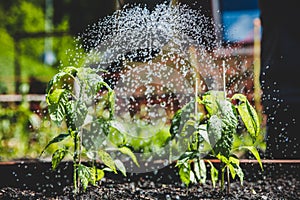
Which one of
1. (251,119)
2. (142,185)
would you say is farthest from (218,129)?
(142,185)

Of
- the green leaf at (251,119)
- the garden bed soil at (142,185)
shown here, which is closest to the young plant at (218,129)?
the green leaf at (251,119)

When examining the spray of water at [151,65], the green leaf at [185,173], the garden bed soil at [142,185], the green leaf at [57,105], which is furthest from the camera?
the spray of water at [151,65]

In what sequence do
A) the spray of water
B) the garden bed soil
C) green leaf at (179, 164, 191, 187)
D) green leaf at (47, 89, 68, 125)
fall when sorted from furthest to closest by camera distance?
1. the spray of water
2. the garden bed soil
3. green leaf at (179, 164, 191, 187)
4. green leaf at (47, 89, 68, 125)

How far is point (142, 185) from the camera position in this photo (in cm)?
237

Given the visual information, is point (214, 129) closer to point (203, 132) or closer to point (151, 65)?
point (203, 132)

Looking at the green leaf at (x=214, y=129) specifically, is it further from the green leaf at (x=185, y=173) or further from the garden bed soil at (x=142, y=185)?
the garden bed soil at (x=142, y=185)

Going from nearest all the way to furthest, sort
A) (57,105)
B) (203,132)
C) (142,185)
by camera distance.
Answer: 1. (57,105)
2. (203,132)
3. (142,185)

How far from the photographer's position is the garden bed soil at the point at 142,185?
7.00ft

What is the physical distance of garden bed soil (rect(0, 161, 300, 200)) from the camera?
7.00 ft

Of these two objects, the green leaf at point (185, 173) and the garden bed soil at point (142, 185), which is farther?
the garden bed soil at point (142, 185)

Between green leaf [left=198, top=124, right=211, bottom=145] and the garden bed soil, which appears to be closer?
green leaf [left=198, top=124, right=211, bottom=145]

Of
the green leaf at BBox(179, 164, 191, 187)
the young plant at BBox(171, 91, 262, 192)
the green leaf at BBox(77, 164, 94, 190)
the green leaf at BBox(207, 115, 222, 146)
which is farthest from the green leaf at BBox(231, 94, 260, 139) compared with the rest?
the green leaf at BBox(77, 164, 94, 190)

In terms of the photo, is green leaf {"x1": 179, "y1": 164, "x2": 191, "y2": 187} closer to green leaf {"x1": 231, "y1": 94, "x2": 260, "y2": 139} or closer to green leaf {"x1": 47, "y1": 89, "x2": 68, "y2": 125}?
green leaf {"x1": 231, "y1": 94, "x2": 260, "y2": 139}

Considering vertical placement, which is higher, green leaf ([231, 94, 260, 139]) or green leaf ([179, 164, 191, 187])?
green leaf ([231, 94, 260, 139])
